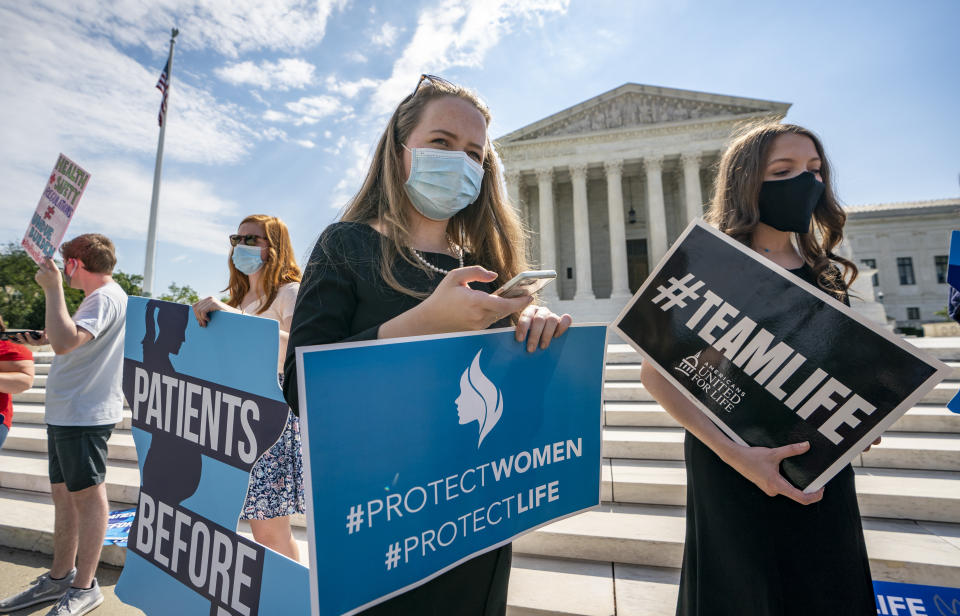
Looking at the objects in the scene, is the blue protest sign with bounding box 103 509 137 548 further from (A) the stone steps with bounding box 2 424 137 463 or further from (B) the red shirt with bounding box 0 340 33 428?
(A) the stone steps with bounding box 2 424 137 463

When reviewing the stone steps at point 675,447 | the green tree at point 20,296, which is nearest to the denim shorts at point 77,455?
the stone steps at point 675,447

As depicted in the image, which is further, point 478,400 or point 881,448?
point 881,448

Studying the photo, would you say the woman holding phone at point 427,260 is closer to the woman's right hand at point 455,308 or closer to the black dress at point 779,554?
the woman's right hand at point 455,308

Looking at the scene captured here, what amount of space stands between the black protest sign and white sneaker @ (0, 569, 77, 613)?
4.23 metres

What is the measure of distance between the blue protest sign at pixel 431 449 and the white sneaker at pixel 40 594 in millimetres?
3527

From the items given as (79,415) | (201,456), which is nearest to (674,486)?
(201,456)

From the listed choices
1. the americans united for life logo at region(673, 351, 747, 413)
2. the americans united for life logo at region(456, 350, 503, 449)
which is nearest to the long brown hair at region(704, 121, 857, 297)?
the americans united for life logo at region(673, 351, 747, 413)

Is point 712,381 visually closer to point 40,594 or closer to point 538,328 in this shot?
point 538,328

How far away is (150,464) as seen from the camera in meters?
1.99

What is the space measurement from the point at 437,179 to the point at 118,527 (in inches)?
185

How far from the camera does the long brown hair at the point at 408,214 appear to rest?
4.24ft

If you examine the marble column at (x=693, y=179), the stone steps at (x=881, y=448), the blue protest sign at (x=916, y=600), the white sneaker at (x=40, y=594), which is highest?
the marble column at (x=693, y=179)

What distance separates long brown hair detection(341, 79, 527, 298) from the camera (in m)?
1.29

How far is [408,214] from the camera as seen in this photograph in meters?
1.42
